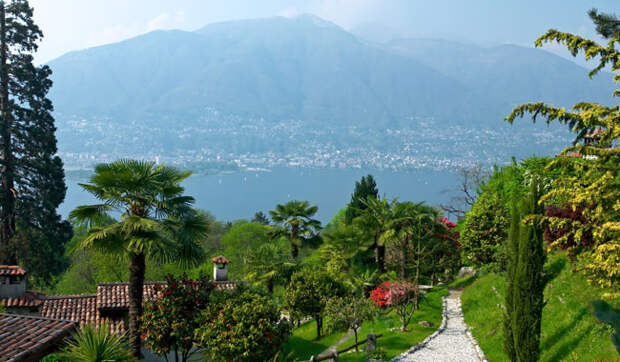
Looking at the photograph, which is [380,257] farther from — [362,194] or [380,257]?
[362,194]

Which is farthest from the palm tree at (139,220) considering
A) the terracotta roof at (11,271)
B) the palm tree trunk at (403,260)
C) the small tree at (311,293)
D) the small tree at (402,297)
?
the palm tree trunk at (403,260)

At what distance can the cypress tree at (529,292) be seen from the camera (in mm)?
12656

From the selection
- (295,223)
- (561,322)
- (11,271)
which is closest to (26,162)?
(11,271)

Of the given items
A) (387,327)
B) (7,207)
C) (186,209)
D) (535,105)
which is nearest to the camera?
(535,105)

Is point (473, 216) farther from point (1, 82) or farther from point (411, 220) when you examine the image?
point (1, 82)

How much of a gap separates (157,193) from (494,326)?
1267cm

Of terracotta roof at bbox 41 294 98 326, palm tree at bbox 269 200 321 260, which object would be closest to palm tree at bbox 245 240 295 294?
palm tree at bbox 269 200 321 260

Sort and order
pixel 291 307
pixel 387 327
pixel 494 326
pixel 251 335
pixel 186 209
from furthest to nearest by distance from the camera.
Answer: pixel 291 307, pixel 387 327, pixel 494 326, pixel 186 209, pixel 251 335

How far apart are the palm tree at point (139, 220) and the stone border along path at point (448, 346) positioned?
803cm

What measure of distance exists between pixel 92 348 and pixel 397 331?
1180 cm

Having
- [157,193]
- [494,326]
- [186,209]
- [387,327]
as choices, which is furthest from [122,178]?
[494,326]

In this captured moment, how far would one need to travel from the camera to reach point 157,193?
14188 millimetres

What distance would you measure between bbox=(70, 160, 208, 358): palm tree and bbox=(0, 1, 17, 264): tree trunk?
14299mm

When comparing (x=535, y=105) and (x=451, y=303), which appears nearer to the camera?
(x=535, y=105)
